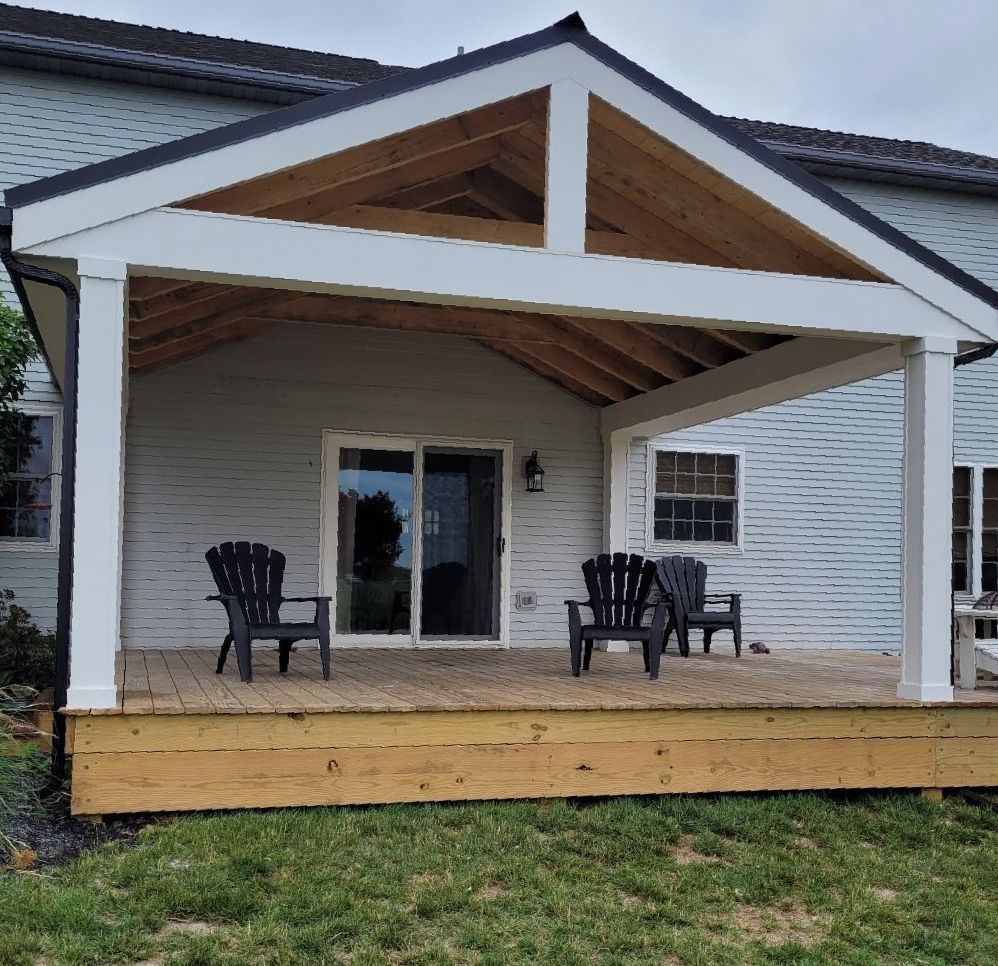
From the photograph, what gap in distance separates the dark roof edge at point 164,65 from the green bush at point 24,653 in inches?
158

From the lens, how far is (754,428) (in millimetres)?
9773

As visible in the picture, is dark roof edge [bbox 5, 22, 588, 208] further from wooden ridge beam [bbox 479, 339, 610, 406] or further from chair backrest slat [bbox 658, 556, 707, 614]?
chair backrest slat [bbox 658, 556, 707, 614]

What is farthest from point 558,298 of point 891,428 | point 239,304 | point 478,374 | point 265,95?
point 891,428

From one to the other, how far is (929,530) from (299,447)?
186 inches

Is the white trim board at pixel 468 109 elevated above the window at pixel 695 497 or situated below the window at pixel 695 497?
above

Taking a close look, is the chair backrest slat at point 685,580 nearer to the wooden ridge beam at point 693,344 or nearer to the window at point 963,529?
the wooden ridge beam at point 693,344

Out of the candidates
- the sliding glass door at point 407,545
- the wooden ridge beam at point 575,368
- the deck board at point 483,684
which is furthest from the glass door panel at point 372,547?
the wooden ridge beam at point 575,368

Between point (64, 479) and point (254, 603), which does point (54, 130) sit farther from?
point (64, 479)

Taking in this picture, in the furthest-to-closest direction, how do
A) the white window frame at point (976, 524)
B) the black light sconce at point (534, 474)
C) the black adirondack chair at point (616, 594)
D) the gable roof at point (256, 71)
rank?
the white window frame at point (976, 524)
the black light sconce at point (534, 474)
the gable roof at point (256, 71)
the black adirondack chair at point (616, 594)

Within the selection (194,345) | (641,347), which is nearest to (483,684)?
(641,347)

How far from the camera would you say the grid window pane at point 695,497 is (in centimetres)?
954

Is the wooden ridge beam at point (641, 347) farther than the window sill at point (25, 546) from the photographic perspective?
No

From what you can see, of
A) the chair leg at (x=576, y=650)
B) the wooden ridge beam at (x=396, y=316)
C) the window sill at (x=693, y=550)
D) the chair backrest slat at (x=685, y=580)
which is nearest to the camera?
the chair leg at (x=576, y=650)

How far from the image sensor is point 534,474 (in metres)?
8.94
